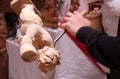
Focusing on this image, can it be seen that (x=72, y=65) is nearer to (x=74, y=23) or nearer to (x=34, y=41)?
(x=74, y=23)

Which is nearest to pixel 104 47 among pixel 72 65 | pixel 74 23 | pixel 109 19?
pixel 74 23

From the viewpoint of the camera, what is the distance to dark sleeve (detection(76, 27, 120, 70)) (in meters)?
0.62

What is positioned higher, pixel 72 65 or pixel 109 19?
pixel 109 19

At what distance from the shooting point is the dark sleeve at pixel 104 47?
622 mm

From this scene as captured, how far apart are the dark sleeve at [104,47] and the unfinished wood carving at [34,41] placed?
0.37 ft

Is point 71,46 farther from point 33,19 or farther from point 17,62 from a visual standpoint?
point 17,62

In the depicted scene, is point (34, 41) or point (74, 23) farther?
point (74, 23)

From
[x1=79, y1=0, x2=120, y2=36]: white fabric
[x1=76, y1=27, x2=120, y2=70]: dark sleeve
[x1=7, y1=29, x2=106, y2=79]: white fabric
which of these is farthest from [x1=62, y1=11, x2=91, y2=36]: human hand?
[x1=7, y1=29, x2=106, y2=79]: white fabric

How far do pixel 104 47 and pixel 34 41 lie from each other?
17 cm

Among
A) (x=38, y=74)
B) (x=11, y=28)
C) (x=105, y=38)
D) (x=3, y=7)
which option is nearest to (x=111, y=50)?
(x=105, y=38)

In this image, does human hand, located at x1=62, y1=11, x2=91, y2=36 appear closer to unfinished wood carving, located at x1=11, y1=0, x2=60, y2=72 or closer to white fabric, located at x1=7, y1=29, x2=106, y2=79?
unfinished wood carving, located at x1=11, y1=0, x2=60, y2=72

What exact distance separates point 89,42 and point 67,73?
432 mm

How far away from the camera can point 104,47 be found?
2.06ft

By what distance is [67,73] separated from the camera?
1.05 m
